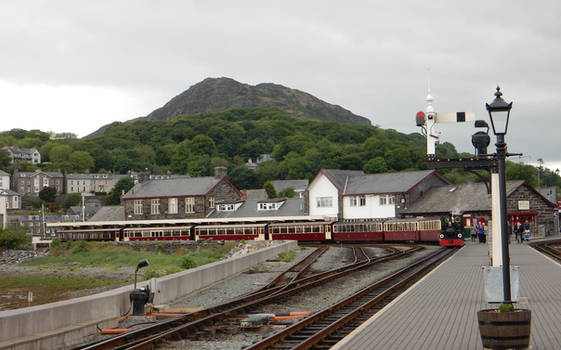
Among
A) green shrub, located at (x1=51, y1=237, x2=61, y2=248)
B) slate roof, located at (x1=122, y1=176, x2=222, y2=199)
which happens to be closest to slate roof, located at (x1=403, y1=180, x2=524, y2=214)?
slate roof, located at (x1=122, y1=176, x2=222, y2=199)

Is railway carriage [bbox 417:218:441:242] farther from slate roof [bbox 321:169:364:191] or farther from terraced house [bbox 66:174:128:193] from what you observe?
terraced house [bbox 66:174:128:193]

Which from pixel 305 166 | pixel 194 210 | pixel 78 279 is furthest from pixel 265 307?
pixel 305 166

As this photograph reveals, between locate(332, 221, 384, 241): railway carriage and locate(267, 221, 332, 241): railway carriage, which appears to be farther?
locate(267, 221, 332, 241): railway carriage

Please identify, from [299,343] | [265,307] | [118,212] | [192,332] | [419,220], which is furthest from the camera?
[118,212]

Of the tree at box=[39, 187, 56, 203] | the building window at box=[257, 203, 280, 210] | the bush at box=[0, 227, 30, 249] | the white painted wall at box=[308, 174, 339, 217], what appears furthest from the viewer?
the tree at box=[39, 187, 56, 203]

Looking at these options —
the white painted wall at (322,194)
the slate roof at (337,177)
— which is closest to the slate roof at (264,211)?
the white painted wall at (322,194)

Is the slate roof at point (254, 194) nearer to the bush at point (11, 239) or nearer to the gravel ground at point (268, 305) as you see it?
the bush at point (11, 239)

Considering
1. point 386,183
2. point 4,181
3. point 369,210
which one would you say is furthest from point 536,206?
point 4,181

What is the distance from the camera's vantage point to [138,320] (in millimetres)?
15234

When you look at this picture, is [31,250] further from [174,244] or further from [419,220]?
[419,220]

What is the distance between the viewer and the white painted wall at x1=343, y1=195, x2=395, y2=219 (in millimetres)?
70438

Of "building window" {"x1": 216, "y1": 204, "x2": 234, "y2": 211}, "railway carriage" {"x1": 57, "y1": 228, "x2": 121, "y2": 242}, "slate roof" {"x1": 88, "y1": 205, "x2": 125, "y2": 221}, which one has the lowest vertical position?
"railway carriage" {"x1": 57, "y1": 228, "x2": 121, "y2": 242}

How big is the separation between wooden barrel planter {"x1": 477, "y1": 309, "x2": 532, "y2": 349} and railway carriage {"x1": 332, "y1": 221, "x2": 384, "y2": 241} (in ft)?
167

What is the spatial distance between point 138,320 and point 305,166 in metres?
153
